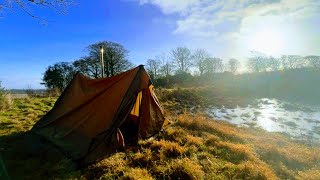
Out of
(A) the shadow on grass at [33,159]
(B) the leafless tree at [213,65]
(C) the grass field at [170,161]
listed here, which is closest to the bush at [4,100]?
(C) the grass field at [170,161]


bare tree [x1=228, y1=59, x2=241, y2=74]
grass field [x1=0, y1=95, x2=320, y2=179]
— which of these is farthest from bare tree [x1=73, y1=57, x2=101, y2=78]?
grass field [x1=0, y1=95, x2=320, y2=179]

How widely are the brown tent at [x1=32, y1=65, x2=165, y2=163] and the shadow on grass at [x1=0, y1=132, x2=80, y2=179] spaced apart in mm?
250

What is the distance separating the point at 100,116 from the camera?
6945mm

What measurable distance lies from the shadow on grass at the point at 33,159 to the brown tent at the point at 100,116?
25 centimetres

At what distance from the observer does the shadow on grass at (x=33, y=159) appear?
5312 millimetres

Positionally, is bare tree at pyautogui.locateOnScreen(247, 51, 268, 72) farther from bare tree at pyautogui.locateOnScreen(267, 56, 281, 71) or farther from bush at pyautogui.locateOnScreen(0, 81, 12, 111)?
bush at pyautogui.locateOnScreen(0, 81, 12, 111)

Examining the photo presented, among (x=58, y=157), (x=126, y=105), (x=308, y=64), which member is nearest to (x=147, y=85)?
(x=126, y=105)

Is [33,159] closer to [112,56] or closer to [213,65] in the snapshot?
[112,56]

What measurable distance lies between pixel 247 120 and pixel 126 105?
1234cm

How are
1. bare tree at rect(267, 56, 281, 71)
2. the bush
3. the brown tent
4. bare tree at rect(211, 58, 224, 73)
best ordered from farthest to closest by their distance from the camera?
bare tree at rect(211, 58, 224, 73)
bare tree at rect(267, 56, 281, 71)
the bush
the brown tent

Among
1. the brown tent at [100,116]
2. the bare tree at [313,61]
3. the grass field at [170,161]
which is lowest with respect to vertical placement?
the grass field at [170,161]

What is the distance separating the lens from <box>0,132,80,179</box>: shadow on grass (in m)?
5.31

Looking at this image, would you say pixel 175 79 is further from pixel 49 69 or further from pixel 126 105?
pixel 126 105

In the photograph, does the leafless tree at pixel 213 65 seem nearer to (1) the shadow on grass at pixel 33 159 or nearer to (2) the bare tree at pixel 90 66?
(2) the bare tree at pixel 90 66
